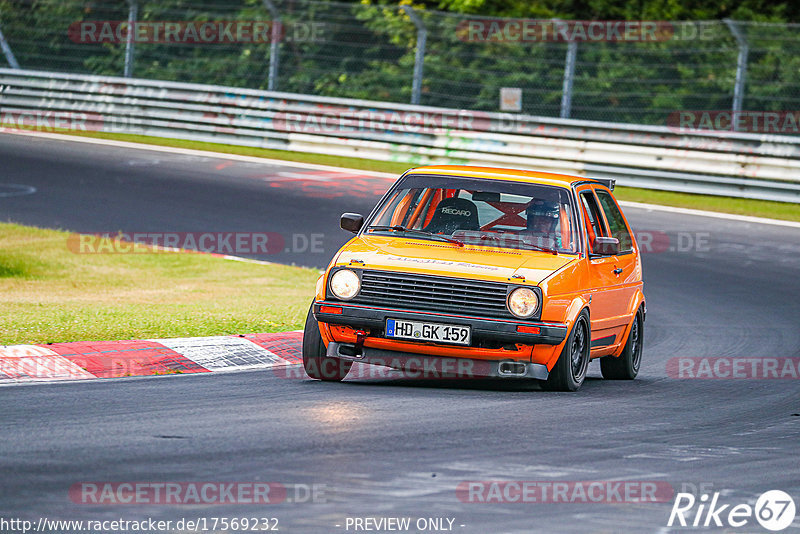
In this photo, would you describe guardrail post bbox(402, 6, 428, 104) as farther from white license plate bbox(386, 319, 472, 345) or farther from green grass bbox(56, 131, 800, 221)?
white license plate bbox(386, 319, 472, 345)

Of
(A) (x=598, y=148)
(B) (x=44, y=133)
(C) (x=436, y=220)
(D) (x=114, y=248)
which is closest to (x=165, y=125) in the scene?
(B) (x=44, y=133)

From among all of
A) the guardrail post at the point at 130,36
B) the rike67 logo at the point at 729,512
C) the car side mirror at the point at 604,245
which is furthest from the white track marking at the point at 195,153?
the rike67 logo at the point at 729,512

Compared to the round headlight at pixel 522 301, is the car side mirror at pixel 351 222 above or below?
above

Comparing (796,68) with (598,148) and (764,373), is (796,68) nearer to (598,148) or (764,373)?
(598,148)

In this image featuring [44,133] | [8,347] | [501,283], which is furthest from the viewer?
[44,133]

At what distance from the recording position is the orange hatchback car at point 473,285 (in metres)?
8.48

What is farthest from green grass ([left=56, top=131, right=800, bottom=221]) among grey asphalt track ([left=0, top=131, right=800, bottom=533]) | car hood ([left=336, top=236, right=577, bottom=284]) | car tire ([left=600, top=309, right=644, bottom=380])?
car hood ([left=336, top=236, right=577, bottom=284])

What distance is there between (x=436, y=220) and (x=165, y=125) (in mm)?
18067

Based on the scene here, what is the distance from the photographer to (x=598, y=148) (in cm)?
2277

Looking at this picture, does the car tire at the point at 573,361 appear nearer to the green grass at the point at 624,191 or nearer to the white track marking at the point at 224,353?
A: the white track marking at the point at 224,353

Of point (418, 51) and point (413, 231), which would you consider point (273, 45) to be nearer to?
point (418, 51)

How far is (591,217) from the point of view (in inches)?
394

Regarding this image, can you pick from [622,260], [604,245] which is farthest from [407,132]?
[604,245]

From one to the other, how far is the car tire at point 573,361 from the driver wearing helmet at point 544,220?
2.12 feet
